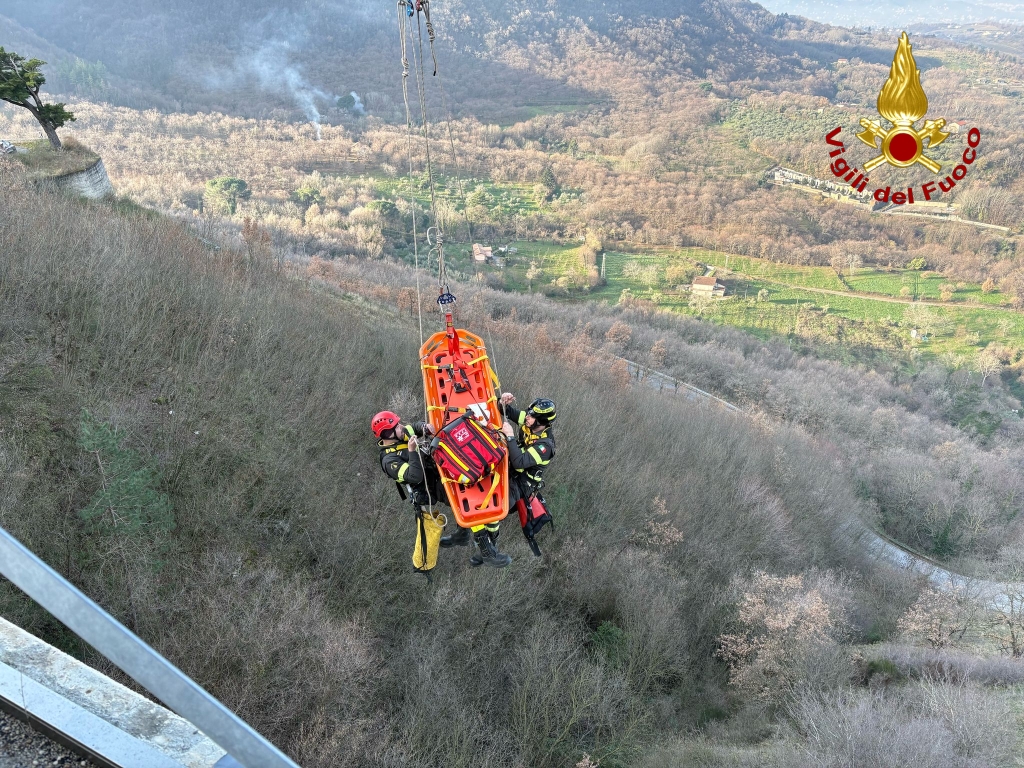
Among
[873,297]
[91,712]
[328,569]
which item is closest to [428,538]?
[91,712]

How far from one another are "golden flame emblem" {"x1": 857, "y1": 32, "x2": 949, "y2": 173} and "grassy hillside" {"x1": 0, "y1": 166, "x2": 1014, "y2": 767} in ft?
39.1

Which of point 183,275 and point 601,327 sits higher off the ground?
point 183,275

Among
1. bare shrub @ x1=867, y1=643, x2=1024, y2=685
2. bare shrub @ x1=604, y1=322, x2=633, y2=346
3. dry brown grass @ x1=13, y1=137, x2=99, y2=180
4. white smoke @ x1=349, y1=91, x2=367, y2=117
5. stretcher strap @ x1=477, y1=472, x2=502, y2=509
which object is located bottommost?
bare shrub @ x1=867, y1=643, x2=1024, y2=685

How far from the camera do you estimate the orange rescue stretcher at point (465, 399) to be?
780 cm

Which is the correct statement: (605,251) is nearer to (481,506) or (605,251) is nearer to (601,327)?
(601,327)

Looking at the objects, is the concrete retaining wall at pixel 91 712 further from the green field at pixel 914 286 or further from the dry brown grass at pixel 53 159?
the green field at pixel 914 286

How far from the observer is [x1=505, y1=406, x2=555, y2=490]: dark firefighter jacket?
807 cm

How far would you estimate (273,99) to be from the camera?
109312 mm

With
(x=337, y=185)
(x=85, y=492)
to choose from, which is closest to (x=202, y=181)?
(x=337, y=185)

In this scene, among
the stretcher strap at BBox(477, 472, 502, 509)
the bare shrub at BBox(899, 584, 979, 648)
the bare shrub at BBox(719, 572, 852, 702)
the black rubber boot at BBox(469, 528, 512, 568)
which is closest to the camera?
the stretcher strap at BBox(477, 472, 502, 509)

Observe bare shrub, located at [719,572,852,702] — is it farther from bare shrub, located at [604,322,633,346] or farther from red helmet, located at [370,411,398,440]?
bare shrub, located at [604,322,633,346]

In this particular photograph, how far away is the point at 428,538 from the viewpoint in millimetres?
9219

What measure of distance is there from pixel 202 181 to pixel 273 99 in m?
57.0

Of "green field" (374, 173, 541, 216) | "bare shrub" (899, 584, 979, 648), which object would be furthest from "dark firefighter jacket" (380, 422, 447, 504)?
"green field" (374, 173, 541, 216)
